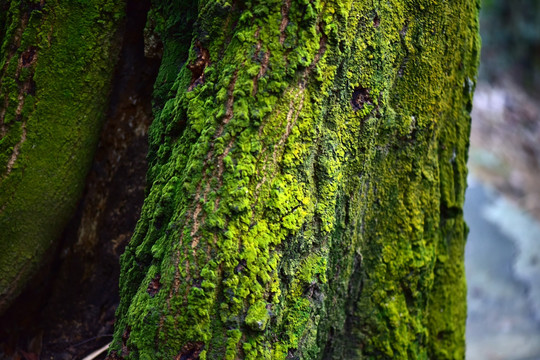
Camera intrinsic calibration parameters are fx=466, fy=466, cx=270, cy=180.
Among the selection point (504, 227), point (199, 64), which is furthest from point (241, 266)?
point (504, 227)

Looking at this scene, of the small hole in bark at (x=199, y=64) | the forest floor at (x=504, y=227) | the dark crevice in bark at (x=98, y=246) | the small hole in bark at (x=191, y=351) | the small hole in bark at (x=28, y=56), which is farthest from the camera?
the forest floor at (x=504, y=227)

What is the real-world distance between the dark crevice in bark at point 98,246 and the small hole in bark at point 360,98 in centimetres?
71

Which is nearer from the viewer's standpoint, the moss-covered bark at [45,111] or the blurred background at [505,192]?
the moss-covered bark at [45,111]

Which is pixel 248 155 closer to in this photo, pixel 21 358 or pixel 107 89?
pixel 107 89

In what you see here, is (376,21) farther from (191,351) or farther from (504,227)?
(504,227)

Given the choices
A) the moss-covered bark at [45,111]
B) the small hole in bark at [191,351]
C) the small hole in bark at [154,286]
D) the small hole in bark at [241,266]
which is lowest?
the small hole in bark at [191,351]

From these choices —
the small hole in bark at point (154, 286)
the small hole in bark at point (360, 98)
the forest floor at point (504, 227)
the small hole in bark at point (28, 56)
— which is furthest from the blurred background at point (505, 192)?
the small hole in bark at point (28, 56)

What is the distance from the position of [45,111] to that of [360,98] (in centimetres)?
100

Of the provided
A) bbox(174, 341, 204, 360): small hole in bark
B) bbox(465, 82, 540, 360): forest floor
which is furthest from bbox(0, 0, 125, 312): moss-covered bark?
bbox(465, 82, 540, 360): forest floor

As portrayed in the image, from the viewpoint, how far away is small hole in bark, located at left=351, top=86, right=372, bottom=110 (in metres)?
1.37

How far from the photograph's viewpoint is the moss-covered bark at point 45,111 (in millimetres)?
1458

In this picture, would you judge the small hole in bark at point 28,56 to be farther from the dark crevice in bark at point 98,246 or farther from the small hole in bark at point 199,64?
the small hole in bark at point 199,64

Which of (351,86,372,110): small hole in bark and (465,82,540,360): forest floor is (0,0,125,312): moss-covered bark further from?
(465,82,540,360): forest floor

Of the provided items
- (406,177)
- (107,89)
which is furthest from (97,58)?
(406,177)
